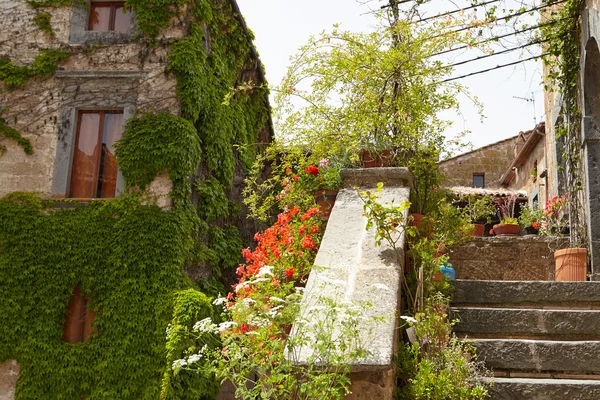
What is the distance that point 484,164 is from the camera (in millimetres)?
22109

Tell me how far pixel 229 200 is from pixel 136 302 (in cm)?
315

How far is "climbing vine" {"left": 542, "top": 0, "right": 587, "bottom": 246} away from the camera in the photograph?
8.05m

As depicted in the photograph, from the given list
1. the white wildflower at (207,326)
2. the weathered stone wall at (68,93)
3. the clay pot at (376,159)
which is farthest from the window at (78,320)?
the white wildflower at (207,326)

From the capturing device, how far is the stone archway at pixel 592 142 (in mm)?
7359

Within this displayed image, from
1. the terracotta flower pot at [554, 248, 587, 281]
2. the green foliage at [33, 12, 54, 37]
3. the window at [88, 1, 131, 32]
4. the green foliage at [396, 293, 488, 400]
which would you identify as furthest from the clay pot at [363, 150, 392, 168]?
the green foliage at [33, 12, 54, 37]

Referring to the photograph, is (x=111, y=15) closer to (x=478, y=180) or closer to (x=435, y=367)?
(x=435, y=367)

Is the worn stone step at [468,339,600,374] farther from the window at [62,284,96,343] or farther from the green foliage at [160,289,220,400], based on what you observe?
the window at [62,284,96,343]

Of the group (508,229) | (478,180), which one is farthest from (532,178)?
(508,229)

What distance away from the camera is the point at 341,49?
597 centimetres

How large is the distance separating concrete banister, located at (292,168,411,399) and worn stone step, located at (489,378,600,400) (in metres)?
0.82

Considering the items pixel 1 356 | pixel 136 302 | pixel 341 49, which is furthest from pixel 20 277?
pixel 341 49

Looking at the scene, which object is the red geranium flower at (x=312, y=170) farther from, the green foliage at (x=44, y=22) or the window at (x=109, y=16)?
the green foliage at (x=44, y=22)

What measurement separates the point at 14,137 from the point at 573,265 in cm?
873

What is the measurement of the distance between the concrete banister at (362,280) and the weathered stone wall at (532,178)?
403 inches
